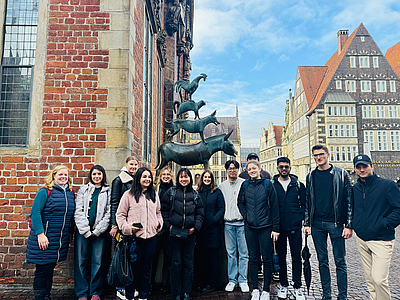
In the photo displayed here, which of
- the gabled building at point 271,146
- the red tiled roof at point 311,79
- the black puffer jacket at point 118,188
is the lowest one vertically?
the black puffer jacket at point 118,188

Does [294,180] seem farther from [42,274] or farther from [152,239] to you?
[42,274]

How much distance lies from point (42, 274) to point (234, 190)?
294cm

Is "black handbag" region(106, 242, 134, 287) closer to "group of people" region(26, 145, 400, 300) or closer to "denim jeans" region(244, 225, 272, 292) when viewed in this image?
"group of people" region(26, 145, 400, 300)

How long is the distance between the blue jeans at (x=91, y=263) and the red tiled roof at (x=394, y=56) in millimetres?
40349

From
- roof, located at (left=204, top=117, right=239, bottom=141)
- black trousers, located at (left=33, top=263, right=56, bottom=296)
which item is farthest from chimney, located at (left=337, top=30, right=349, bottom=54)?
black trousers, located at (left=33, top=263, right=56, bottom=296)

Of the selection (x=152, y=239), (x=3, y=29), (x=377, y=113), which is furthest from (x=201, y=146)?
(x=377, y=113)

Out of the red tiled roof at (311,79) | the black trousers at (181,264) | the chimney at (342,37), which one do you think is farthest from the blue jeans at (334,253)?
the chimney at (342,37)

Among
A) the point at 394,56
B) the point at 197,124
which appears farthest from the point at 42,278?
the point at 394,56

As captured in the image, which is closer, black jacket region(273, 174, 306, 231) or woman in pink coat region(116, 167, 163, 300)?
woman in pink coat region(116, 167, 163, 300)

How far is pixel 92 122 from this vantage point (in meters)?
A: 4.93

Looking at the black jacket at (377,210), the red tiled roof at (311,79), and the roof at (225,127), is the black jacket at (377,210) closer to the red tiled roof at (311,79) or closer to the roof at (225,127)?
the red tiled roof at (311,79)

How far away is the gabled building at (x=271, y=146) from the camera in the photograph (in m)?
64.9

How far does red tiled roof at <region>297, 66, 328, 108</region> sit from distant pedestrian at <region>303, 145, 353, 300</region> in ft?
117

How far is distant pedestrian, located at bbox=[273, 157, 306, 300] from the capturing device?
167 inches
